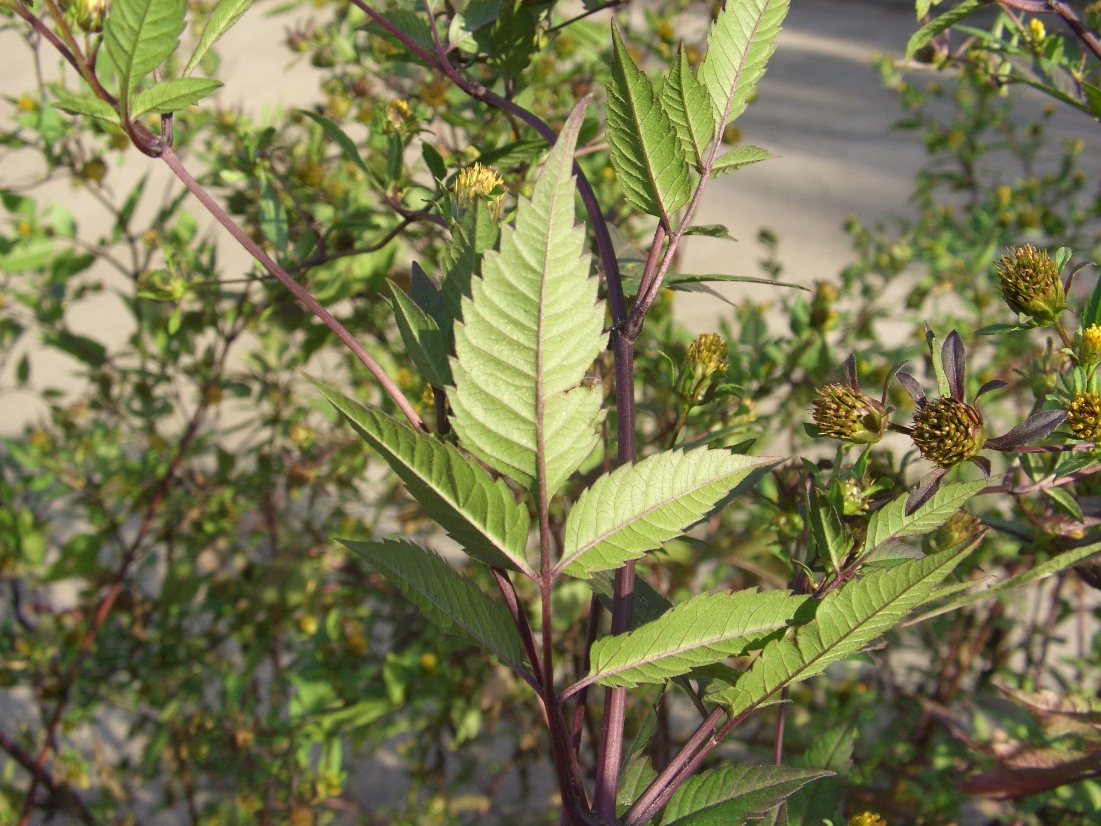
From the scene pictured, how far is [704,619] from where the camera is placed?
9.0 inches

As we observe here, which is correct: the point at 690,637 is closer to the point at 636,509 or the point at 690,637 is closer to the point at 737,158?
the point at 636,509

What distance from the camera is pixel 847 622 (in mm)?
231

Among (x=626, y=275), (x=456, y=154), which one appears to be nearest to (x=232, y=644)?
(x=456, y=154)

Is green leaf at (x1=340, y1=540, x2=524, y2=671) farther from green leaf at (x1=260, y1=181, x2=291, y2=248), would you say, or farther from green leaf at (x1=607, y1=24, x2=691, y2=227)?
green leaf at (x1=260, y1=181, x2=291, y2=248)

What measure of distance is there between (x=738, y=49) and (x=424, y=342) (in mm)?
126

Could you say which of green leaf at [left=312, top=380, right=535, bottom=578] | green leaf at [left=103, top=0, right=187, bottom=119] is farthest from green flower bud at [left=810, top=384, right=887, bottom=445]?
green leaf at [left=103, top=0, right=187, bottom=119]

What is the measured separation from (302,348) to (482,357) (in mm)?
495

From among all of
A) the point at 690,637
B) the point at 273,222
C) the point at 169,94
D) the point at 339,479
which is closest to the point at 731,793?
the point at 690,637

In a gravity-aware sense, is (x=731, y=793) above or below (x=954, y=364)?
below

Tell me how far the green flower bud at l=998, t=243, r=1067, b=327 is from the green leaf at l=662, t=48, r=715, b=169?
0.45 feet

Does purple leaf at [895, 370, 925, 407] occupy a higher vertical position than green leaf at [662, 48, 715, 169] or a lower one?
lower

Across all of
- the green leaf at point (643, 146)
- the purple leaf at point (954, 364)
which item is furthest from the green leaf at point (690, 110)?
the purple leaf at point (954, 364)

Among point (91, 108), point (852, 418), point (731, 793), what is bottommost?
point (731, 793)

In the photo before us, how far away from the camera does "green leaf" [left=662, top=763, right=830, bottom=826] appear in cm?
23
